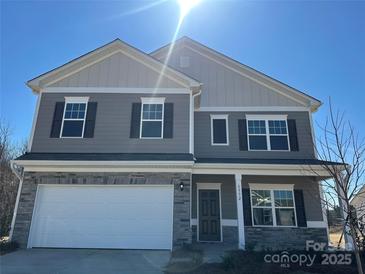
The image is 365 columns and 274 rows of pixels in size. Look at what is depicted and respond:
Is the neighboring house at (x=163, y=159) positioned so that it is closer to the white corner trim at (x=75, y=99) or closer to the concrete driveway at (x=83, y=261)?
the white corner trim at (x=75, y=99)

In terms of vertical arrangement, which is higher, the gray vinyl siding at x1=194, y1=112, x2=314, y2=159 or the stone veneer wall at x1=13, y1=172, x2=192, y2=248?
the gray vinyl siding at x1=194, y1=112, x2=314, y2=159

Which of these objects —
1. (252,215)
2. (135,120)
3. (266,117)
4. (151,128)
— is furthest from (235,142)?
(135,120)

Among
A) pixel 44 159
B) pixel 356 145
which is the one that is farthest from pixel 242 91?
pixel 44 159

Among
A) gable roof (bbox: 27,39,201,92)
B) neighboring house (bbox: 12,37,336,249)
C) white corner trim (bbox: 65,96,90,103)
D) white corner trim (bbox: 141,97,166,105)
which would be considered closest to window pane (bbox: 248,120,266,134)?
neighboring house (bbox: 12,37,336,249)

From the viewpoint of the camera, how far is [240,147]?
1213 centimetres

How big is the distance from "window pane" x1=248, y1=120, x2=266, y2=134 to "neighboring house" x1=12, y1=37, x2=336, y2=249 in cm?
6

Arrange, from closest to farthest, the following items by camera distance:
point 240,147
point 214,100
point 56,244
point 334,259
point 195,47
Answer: point 334,259 → point 56,244 → point 240,147 → point 214,100 → point 195,47

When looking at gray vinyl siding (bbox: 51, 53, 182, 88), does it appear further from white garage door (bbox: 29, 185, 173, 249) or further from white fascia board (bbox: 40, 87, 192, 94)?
white garage door (bbox: 29, 185, 173, 249)

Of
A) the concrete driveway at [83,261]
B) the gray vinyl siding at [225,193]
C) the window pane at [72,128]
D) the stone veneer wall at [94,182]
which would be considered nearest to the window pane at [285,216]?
the gray vinyl siding at [225,193]

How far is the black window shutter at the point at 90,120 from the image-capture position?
34.1 ft

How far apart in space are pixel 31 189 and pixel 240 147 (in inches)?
326

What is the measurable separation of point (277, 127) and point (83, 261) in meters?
9.33

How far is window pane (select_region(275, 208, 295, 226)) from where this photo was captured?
1118 cm

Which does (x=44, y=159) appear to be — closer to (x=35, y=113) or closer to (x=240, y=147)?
(x=35, y=113)
